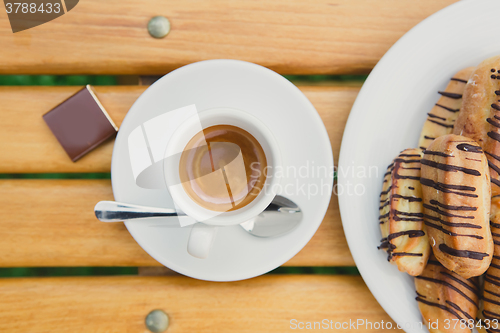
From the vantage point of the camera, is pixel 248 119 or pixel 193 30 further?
pixel 193 30

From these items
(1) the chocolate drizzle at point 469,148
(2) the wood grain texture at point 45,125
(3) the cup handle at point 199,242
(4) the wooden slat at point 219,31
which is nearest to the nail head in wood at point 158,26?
(4) the wooden slat at point 219,31

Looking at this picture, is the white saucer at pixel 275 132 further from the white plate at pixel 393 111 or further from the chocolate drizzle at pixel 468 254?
the chocolate drizzle at pixel 468 254

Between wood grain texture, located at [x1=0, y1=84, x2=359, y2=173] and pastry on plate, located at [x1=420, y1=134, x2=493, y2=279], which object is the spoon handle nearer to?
wood grain texture, located at [x1=0, y1=84, x2=359, y2=173]

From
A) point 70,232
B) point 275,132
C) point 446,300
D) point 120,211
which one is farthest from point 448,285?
point 70,232

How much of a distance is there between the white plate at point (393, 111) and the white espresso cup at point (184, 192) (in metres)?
0.30

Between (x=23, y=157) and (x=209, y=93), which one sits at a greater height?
(x=209, y=93)

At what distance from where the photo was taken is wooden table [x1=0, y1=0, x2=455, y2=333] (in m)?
1.12

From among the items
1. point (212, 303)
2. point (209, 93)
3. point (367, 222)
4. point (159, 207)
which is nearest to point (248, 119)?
point (209, 93)

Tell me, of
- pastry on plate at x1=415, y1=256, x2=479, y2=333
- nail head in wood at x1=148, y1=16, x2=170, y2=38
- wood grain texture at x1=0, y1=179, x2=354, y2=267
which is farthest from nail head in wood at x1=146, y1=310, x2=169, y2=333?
nail head in wood at x1=148, y1=16, x2=170, y2=38

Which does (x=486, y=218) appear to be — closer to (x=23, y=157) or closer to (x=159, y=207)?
(x=159, y=207)

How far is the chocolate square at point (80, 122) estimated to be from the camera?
3.56 feet

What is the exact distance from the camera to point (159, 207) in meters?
0.99

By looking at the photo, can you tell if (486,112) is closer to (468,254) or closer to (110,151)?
(468,254)

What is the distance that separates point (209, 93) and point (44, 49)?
65 centimetres
